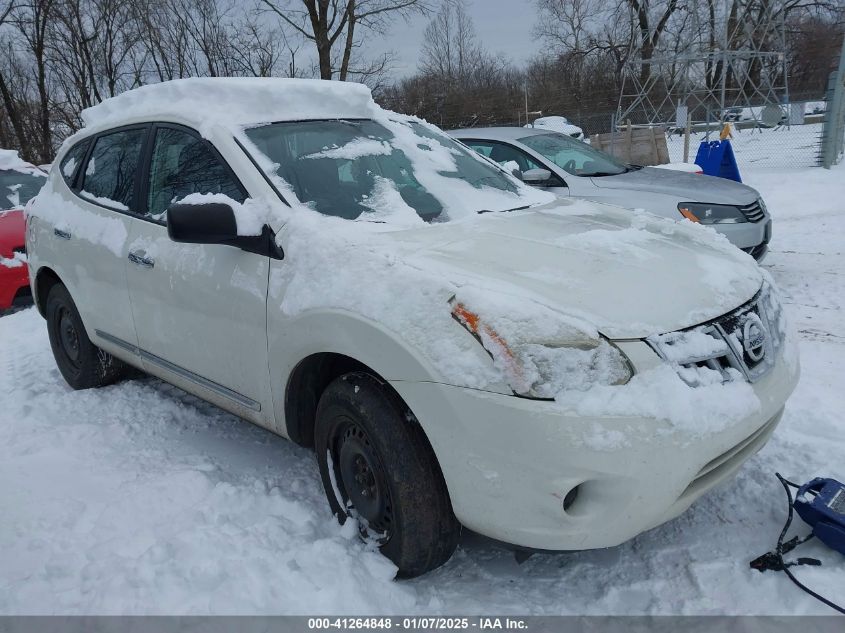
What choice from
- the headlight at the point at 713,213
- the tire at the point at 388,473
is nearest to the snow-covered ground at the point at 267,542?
the tire at the point at 388,473

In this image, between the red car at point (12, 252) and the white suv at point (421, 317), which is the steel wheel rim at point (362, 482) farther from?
the red car at point (12, 252)

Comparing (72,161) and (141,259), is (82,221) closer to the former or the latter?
(72,161)

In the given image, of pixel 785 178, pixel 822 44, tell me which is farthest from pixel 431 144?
pixel 822 44

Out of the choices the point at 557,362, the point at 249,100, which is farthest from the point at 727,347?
the point at 249,100

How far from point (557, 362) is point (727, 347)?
0.64m

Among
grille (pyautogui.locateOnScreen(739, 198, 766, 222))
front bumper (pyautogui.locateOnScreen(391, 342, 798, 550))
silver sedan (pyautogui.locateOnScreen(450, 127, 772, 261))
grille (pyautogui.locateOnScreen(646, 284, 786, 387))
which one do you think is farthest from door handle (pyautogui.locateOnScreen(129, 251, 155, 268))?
grille (pyautogui.locateOnScreen(739, 198, 766, 222))

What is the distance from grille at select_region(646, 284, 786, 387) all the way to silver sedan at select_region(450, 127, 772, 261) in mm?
3262

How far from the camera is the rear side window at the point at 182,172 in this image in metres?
3.10

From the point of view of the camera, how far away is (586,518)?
2.08m

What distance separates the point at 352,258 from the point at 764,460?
212 cm

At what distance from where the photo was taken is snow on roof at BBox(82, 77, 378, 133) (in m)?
3.32

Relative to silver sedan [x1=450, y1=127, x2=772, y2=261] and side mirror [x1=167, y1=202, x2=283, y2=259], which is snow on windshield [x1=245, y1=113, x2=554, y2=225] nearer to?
side mirror [x1=167, y1=202, x2=283, y2=259]

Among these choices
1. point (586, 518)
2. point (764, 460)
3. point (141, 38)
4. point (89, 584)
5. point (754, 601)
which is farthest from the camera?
point (141, 38)

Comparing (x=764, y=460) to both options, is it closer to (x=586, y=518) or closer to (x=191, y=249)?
(x=586, y=518)
